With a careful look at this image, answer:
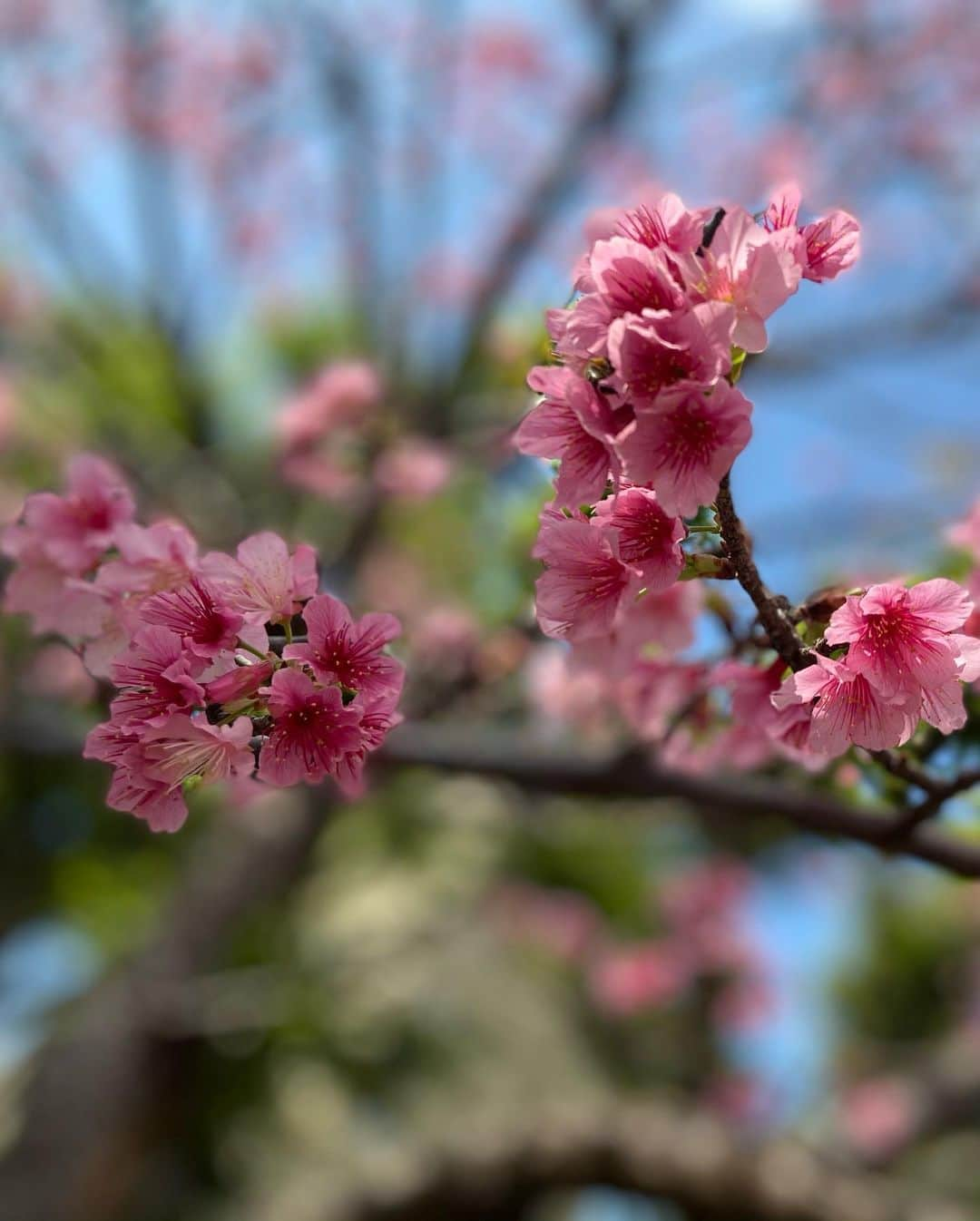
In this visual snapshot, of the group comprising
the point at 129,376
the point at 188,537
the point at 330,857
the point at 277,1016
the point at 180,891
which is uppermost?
the point at 129,376

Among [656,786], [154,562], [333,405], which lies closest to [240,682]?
[154,562]

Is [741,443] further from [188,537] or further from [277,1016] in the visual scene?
[277,1016]

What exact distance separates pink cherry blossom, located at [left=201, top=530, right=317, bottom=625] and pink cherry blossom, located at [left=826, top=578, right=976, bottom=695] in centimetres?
49

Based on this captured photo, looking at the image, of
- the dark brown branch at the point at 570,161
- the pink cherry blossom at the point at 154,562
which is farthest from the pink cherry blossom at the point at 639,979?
the pink cherry blossom at the point at 154,562

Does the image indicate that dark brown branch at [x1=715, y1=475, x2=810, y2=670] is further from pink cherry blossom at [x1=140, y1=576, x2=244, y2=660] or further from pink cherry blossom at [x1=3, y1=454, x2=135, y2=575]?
pink cherry blossom at [x1=3, y1=454, x2=135, y2=575]

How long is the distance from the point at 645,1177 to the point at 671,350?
379 centimetres

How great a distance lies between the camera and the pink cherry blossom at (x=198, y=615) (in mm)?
904

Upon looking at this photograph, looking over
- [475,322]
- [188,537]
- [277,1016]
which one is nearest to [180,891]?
[277,1016]

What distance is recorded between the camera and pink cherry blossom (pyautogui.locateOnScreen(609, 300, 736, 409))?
744 millimetres

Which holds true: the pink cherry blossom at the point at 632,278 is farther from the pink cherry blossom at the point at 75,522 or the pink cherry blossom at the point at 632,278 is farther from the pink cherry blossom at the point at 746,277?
the pink cherry blossom at the point at 75,522

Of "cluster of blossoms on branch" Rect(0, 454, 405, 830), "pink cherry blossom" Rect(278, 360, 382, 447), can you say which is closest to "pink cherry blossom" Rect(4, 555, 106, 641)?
"cluster of blossoms on branch" Rect(0, 454, 405, 830)

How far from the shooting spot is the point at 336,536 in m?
4.81

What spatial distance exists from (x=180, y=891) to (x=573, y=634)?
4004mm

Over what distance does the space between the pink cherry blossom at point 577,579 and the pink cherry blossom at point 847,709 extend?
0.16 metres
